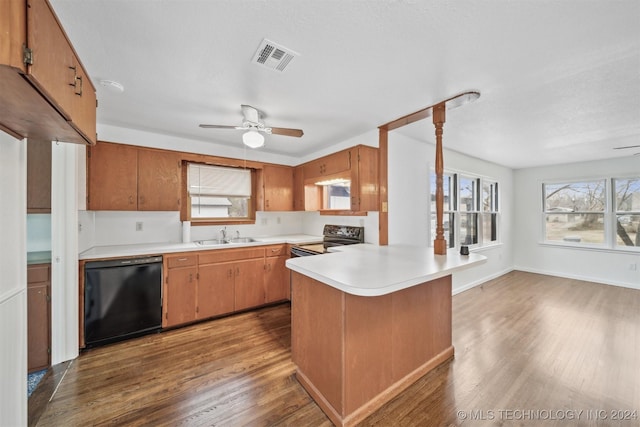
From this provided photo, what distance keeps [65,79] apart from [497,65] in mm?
2552

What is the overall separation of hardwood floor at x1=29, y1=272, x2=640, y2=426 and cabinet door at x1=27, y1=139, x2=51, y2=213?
4.74 ft

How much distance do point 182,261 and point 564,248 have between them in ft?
23.4

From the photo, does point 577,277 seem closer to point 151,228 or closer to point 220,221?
point 220,221

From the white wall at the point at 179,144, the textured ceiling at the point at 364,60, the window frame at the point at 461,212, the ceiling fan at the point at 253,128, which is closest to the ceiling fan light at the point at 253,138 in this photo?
the ceiling fan at the point at 253,128

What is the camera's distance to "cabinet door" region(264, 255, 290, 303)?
341cm

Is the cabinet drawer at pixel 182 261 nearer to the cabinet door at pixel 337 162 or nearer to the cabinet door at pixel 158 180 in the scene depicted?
the cabinet door at pixel 158 180

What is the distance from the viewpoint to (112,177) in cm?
276

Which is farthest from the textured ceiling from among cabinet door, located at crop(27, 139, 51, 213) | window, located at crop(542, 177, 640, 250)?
window, located at crop(542, 177, 640, 250)

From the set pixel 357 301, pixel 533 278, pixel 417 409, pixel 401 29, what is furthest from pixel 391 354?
pixel 533 278

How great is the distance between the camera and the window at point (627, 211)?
14.4 ft

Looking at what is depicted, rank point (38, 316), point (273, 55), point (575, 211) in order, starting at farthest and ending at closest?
point (575, 211) → point (38, 316) → point (273, 55)

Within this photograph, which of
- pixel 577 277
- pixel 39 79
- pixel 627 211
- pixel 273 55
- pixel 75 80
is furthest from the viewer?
pixel 577 277

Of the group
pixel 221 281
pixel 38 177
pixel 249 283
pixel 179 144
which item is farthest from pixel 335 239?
pixel 38 177

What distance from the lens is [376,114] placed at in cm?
254
